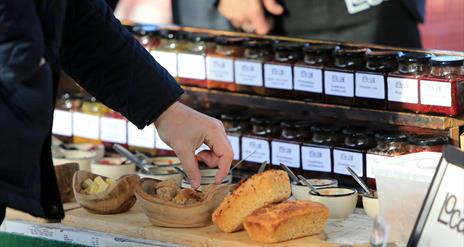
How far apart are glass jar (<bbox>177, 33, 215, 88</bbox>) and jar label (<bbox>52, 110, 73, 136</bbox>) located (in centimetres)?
52

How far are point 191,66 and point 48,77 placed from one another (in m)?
1.48

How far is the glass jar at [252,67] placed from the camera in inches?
144

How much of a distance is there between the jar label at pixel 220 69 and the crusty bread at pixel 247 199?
2.54ft

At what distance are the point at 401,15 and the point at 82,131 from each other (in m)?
1.27

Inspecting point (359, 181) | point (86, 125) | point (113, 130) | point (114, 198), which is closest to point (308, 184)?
point (359, 181)

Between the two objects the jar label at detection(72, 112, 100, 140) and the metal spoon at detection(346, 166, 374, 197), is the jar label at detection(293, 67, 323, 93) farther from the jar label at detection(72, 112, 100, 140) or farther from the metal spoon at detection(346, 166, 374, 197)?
the jar label at detection(72, 112, 100, 140)

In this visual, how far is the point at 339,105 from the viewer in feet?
11.5

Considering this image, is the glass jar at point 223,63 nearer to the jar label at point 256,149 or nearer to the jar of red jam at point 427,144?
the jar label at point 256,149

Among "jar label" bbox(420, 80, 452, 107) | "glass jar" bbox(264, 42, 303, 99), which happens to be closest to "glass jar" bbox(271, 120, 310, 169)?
"glass jar" bbox(264, 42, 303, 99)

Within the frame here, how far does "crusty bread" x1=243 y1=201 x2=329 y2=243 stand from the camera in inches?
114

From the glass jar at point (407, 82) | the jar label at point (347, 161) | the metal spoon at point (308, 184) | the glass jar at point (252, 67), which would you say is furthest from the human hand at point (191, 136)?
the glass jar at point (252, 67)

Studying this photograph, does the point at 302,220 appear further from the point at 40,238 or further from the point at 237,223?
the point at 40,238

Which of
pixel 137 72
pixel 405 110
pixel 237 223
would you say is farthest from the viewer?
pixel 405 110

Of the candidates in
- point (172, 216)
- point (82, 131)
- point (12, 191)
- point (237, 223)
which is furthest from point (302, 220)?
point (82, 131)
